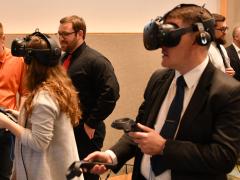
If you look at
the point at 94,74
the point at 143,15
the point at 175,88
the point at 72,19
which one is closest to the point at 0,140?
the point at 94,74

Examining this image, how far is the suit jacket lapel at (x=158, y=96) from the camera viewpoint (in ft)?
5.38

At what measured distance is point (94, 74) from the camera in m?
3.19

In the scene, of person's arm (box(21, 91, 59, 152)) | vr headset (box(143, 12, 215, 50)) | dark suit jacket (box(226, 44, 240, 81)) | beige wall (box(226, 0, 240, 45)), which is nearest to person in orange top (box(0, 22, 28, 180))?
person's arm (box(21, 91, 59, 152))

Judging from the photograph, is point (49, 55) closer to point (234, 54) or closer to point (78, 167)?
point (78, 167)

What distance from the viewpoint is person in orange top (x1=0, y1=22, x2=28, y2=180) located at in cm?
305

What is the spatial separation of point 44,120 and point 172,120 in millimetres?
802

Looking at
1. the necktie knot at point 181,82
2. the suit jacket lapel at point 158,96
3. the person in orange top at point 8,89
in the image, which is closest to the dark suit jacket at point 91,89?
the person in orange top at point 8,89

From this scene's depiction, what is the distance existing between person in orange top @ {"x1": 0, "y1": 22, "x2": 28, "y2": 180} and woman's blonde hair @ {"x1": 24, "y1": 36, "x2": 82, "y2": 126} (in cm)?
86

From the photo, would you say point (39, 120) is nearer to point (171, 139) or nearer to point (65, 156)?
point (65, 156)

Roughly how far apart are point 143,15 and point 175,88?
3.13 meters

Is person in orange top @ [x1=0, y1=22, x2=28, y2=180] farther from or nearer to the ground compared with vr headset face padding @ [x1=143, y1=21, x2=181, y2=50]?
nearer to the ground

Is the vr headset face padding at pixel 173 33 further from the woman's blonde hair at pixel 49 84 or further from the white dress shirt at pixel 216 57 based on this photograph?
the white dress shirt at pixel 216 57

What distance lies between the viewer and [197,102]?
1465mm

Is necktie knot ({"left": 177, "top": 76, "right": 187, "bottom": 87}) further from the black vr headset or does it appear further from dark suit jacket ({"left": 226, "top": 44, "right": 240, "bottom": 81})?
dark suit jacket ({"left": 226, "top": 44, "right": 240, "bottom": 81})
